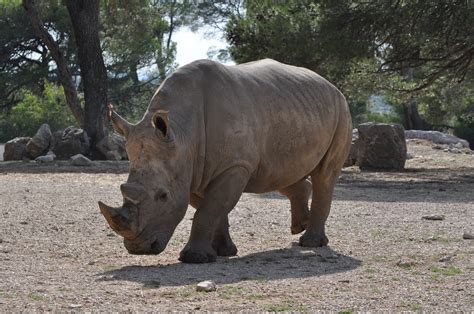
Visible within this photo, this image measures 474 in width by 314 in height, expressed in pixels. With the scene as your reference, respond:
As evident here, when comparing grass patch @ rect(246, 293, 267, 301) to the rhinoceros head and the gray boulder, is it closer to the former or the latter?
the rhinoceros head

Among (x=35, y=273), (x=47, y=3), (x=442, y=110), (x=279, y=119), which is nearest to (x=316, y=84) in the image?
(x=279, y=119)

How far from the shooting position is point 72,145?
2145 centimetres

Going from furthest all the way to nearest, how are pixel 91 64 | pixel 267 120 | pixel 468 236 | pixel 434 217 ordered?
pixel 91 64 < pixel 434 217 < pixel 468 236 < pixel 267 120

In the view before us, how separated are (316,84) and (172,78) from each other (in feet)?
5.37

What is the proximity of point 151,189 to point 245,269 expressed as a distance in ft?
2.83

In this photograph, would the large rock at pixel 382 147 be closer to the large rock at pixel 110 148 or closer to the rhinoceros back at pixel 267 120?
the large rock at pixel 110 148

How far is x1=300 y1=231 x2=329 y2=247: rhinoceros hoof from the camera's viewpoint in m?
8.34

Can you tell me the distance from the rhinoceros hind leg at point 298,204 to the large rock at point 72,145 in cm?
1292

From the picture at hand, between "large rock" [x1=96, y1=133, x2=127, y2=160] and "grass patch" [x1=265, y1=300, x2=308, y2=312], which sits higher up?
"large rock" [x1=96, y1=133, x2=127, y2=160]

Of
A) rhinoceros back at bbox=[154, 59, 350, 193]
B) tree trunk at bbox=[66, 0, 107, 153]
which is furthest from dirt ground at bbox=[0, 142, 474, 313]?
tree trunk at bbox=[66, 0, 107, 153]

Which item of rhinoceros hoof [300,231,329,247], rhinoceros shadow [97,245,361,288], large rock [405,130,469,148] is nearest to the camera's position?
→ rhinoceros shadow [97,245,361,288]

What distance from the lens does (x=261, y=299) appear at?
18.3 feet

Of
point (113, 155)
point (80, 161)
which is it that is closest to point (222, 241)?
point (80, 161)

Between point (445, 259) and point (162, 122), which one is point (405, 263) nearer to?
point (445, 259)
